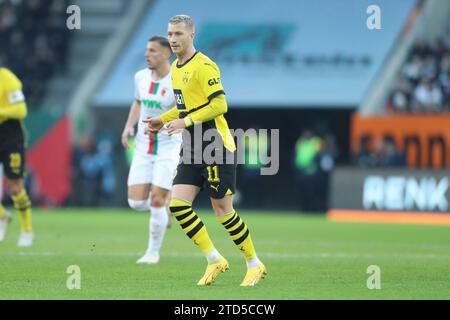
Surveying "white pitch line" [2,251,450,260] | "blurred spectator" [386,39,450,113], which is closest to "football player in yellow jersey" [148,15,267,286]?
"white pitch line" [2,251,450,260]

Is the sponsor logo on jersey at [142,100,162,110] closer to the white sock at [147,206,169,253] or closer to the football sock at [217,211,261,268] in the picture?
the white sock at [147,206,169,253]

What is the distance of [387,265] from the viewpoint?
12.5m

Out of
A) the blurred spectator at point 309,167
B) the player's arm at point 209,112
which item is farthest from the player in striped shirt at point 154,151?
the blurred spectator at point 309,167

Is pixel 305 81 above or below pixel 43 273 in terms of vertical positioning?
above

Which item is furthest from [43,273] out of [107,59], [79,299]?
[107,59]

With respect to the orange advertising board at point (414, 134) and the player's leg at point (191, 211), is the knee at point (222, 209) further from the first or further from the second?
the orange advertising board at point (414, 134)

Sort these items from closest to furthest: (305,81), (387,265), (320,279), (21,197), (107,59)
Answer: (320,279) → (387,265) → (21,197) → (305,81) → (107,59)

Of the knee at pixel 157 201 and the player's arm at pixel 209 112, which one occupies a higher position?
the player's arm at pixel 209 112

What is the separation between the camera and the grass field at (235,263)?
9477 mm

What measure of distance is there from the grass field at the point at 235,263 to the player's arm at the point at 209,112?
4.90 feet

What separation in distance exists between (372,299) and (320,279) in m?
1.78

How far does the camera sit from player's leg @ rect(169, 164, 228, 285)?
10.2m

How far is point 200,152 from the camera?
1027 centimetres
